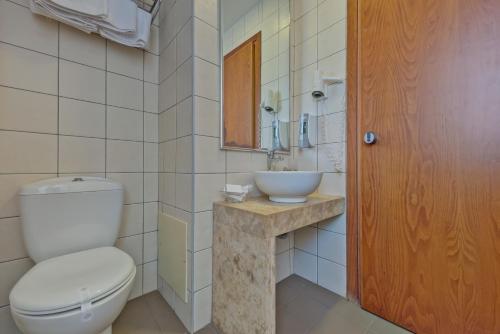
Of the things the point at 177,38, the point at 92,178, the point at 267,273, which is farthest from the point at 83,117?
the point at 267,273

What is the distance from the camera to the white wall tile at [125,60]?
1.22m

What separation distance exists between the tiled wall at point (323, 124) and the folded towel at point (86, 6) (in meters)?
1.16

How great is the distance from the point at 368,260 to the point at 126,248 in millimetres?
1370

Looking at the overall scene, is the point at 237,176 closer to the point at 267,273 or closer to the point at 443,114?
the point at 267,273

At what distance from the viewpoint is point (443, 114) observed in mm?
938

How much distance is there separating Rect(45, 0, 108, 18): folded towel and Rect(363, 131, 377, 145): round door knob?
144 centimetres

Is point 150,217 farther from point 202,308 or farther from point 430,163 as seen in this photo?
point 430,163

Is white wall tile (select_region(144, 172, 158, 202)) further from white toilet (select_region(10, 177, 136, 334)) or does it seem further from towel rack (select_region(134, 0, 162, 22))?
towel rack (select_region(134, 0, 162, 22))

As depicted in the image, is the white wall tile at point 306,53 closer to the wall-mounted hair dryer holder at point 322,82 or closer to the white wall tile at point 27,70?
the wall-mounted hair dryer holder at point 322,82

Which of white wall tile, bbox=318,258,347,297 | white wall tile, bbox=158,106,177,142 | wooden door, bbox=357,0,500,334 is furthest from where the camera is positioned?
white wall tile, bbox=318,258,347,297

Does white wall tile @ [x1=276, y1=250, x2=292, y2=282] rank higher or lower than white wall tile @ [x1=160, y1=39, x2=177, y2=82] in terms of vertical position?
lower

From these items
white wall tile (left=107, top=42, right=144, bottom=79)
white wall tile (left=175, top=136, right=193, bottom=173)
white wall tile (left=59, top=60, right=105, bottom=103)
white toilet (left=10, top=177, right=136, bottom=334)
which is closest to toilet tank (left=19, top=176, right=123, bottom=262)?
white toilet (left=10, top=177, right=136, bottom=334)

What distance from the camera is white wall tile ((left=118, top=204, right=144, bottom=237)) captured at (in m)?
1.28

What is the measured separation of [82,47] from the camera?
1130 mm
